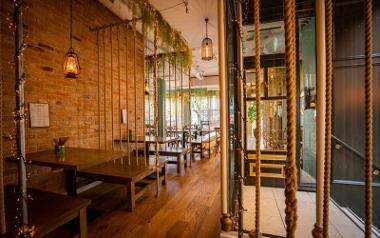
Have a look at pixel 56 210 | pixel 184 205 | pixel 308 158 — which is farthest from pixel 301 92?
pixel 56 210

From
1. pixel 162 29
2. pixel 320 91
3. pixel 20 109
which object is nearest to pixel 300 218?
pixel 320 91

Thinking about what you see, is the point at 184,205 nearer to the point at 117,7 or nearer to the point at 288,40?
the point at 288,40

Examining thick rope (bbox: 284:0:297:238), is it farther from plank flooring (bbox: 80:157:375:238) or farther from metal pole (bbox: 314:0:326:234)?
plank flooring (bbox: 80:157:375:238)

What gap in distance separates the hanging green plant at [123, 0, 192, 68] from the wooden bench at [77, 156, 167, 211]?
2378 mm

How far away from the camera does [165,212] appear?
270cm

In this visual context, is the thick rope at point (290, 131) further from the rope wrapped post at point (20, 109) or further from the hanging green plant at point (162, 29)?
the hanging green plant at point (162, 29)

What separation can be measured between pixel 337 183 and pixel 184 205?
2.31 metres

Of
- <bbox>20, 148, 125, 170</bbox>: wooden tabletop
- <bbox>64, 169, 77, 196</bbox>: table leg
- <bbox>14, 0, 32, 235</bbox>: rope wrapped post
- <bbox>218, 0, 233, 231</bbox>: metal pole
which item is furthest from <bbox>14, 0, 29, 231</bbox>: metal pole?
<bbox>64, 169, 77, 196</bbox>: table leg

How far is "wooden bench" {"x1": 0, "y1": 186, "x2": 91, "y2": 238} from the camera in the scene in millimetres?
1477

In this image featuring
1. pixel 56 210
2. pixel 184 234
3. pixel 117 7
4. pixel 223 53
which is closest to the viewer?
pixel 223 53

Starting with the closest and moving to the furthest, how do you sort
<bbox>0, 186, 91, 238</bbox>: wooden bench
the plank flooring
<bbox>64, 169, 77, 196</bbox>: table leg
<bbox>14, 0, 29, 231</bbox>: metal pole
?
<bbox>14, 0, 29, 231</bbox>: metal pole
<bbox>0, 186, 91, 238</bbox>: wooden bench
the plank flooring
<bbox>64, 169, 77, 196</bbox>: table leg

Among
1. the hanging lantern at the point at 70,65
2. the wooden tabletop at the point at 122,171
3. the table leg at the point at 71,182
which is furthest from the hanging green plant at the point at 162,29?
the table leg at the point at 71,182

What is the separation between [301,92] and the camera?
3334 millimetres

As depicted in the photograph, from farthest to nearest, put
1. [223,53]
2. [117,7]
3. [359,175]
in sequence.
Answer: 1. [117,7]
2. [359,175]
3. [223,53]
